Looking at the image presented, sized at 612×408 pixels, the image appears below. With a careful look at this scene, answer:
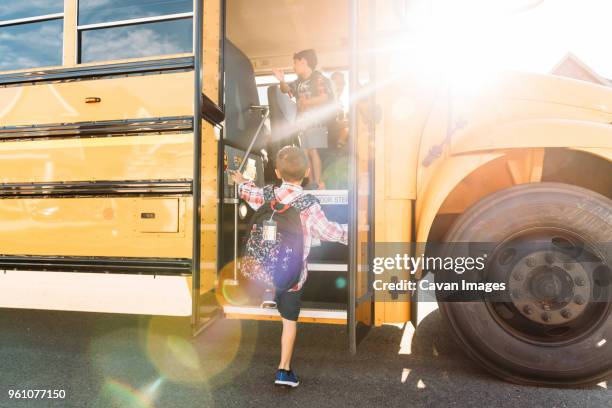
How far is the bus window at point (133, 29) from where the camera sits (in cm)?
218

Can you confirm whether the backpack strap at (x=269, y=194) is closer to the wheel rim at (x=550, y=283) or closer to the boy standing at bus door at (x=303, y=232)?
the boy standing at bus door at (x=303, y=232)

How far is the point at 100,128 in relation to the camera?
222 centimetres

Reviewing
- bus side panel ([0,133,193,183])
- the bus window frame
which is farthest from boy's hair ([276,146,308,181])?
the bus window frame

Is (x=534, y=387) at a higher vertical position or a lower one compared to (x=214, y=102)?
lower

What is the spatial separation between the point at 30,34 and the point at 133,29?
0.61 meters

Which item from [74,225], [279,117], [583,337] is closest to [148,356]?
[74,225]

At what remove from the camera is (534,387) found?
6.32 feet

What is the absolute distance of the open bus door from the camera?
1.76 metres

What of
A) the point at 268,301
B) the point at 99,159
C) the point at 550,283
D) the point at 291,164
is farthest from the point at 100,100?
the point at 550,283

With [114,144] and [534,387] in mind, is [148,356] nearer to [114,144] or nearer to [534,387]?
[114,144]

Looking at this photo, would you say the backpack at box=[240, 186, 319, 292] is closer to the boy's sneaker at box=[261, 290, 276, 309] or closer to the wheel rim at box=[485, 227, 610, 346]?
the boy's sneaker at box=[261, 290, 276, 309]

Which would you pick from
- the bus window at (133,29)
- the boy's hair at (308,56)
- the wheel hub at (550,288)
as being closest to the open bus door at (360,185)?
the wheel hub at (550,288)

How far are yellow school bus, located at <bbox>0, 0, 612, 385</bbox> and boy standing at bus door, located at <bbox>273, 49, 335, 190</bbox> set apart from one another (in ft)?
1.59

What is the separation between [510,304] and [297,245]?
98 centimetres
